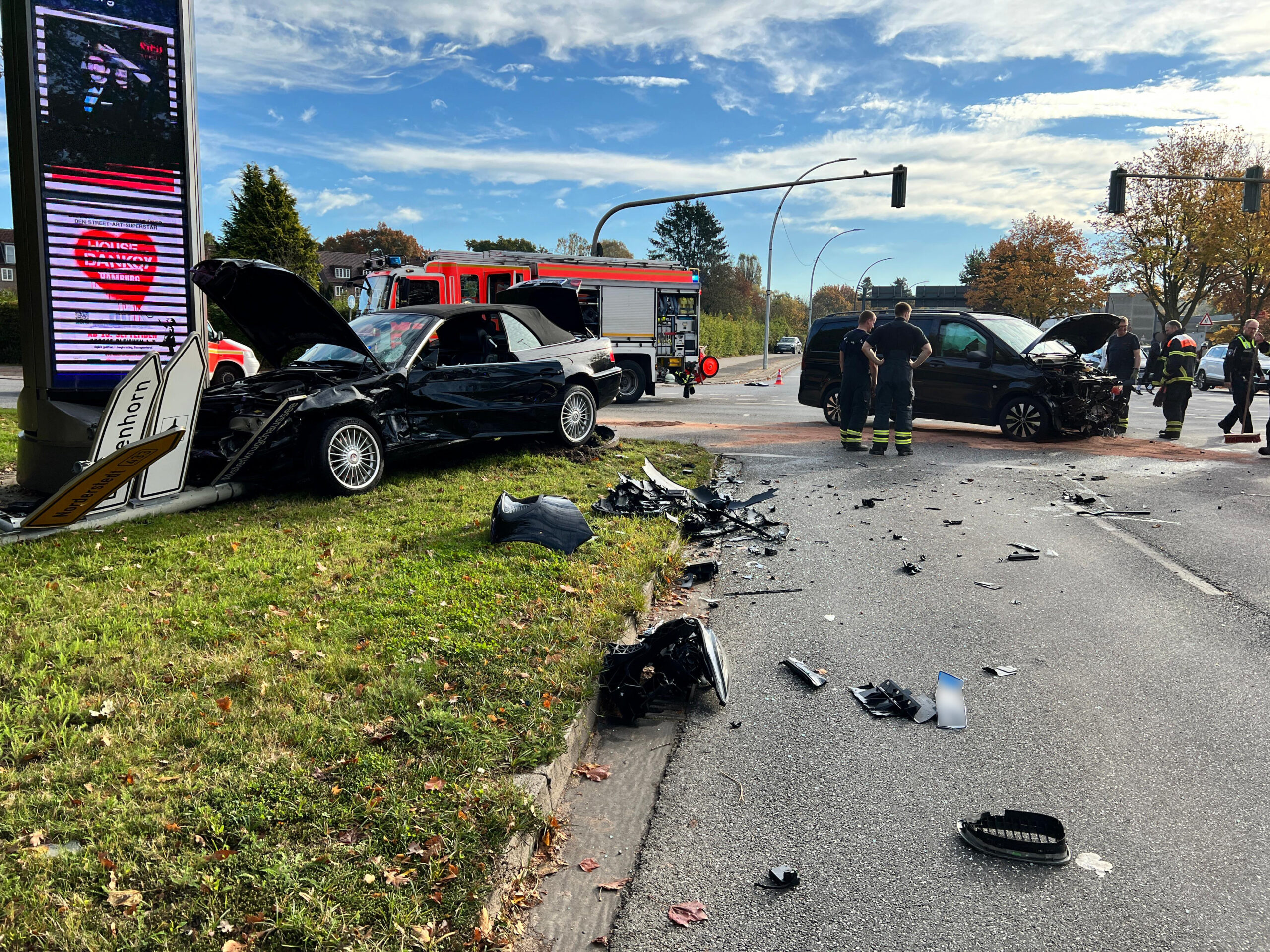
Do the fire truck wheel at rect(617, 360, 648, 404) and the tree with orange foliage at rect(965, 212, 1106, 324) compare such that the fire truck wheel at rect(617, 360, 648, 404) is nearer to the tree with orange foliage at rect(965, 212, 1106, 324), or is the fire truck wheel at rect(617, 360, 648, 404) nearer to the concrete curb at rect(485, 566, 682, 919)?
the concrete curb at rect(485, 566, 682, 919)

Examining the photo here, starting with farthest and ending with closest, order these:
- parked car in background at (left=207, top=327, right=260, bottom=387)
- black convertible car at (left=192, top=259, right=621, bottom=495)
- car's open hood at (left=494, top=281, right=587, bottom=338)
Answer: parked car in background at (left=207, top=327, right=260, bottom=387)
car's open hood at (left=494, top=281, right=587, bottom=338)
black convertible car at (left=192, top=259, right=621, bottom=495)

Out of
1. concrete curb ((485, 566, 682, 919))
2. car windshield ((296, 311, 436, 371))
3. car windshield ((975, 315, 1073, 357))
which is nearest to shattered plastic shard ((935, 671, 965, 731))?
concrete curb ((485, 566, 682, 919))

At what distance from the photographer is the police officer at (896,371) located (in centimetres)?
1155

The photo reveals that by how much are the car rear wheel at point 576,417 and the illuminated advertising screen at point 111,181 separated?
3.92 metres

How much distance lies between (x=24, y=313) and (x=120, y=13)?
8.70ft

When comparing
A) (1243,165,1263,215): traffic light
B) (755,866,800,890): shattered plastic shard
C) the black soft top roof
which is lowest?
(755,866,800,890): shattered plastic shard

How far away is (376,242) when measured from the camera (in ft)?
324

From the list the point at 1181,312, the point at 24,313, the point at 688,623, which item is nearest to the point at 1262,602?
the point at 688,623

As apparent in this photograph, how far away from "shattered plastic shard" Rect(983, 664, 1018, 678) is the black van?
370 inches

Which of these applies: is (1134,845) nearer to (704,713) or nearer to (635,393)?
(704,713)

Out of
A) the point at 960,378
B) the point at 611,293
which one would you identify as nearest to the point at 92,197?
the point at 960,378

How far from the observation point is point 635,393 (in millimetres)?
20734

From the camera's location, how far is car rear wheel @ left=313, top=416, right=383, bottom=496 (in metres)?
7.36

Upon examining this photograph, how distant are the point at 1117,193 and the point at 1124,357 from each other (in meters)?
13.6
